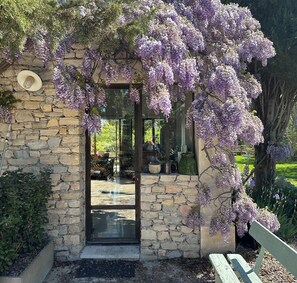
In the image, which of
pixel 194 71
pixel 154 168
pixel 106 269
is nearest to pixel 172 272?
pixel 106 269

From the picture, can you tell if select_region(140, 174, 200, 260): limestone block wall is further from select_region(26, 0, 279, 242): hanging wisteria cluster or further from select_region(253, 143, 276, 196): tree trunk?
select_region(253, 143, 276, 196): tree trunk

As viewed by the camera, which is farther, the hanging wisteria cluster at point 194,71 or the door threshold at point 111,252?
the door threshold at point 111,252

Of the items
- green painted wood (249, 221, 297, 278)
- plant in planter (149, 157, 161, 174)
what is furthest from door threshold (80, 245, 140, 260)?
green painted wood (249, 221, 297, 278)

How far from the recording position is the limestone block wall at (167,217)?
15.2 ft

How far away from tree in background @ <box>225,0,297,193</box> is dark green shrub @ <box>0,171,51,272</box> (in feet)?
13.0

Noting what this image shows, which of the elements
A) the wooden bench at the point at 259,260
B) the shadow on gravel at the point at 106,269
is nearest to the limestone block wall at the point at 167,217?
the shadow on gravel at the point at 106,269

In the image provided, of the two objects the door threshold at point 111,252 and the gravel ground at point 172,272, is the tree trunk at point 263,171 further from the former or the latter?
the door threshold at point 111,252

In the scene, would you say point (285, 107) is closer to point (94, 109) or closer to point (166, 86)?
point (166, 86)

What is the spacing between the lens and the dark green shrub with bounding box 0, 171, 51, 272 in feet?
11.6

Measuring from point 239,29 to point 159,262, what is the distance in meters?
3.41

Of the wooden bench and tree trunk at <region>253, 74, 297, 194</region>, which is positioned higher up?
tree trunk at <region>253, 74, 297, 194</region>

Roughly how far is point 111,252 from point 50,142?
176 centimetres

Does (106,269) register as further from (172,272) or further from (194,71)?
(194,71)

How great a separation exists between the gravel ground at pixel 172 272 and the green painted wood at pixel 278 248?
4.04 ft
